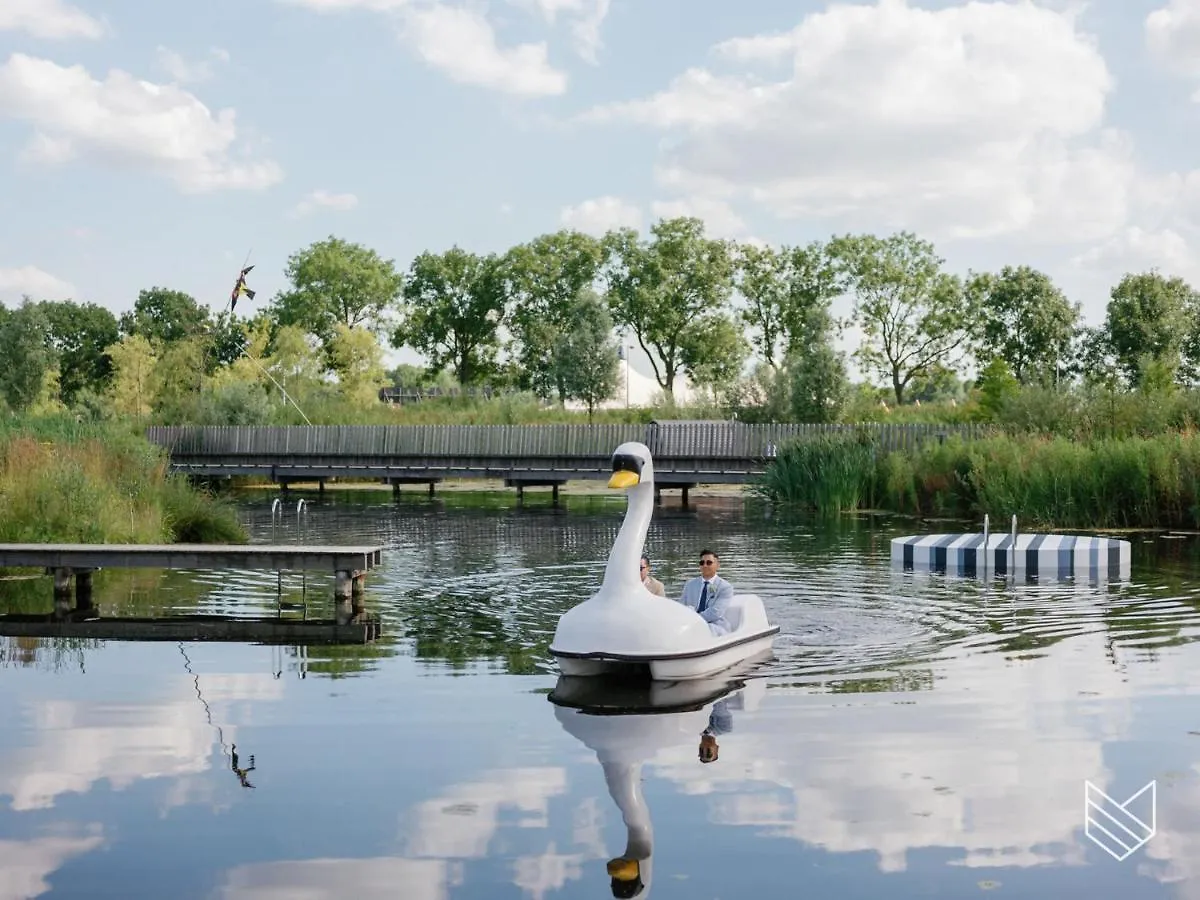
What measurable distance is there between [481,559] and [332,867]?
13264 mm

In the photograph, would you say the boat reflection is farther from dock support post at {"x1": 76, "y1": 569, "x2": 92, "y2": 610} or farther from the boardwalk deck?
dock support post at {"x1": 76, "y1": 569, "x2": 92, "y2": 610}

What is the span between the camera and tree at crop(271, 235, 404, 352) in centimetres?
7275

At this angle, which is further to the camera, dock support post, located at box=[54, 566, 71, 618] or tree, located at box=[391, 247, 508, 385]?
tree, located at box=[391, 247, 508, 385]

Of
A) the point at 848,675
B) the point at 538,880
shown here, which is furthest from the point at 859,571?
the point at 538,880

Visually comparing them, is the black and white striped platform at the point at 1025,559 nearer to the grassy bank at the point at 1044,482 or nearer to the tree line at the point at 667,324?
the grassy bank at the point at 1044,482

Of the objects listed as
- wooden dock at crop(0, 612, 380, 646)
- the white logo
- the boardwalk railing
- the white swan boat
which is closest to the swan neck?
the white swan boat

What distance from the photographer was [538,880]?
5.62 metres

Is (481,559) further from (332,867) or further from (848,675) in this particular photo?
(332,867)

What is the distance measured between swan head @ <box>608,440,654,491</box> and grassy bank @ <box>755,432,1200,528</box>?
1483 cm

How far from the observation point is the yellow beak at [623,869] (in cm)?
564

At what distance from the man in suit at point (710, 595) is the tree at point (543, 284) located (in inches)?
2054

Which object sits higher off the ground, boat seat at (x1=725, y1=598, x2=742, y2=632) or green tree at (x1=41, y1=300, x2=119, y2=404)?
green tree at (x1=41, y1=300, x2=119, y2=404)

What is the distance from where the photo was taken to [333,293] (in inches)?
2869

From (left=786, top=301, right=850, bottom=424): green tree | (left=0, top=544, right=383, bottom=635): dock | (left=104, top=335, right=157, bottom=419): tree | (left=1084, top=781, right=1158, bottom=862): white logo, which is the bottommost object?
(left=1084, top=781, right=1158, bottom=862): white logo
